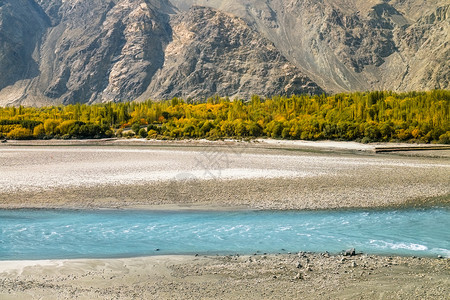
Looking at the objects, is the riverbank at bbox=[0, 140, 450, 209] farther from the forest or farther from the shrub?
the shrub

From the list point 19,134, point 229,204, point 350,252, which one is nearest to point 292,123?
point 19,134

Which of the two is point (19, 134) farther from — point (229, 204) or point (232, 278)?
point (232, 278)

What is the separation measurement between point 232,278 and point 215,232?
586 cm

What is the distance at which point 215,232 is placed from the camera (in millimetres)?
18906

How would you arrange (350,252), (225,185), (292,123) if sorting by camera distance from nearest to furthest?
(350,252) < (225,185) < (292,123)

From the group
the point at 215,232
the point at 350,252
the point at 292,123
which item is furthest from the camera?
the point at 292,123

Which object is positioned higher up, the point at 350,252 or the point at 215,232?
the point at 350,252

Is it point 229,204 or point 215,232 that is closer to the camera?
point 215,232

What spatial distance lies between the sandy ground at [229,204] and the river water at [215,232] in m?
1.29

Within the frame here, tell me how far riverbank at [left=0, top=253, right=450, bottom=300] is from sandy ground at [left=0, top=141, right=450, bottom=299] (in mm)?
30

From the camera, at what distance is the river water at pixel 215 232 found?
16.3 metres

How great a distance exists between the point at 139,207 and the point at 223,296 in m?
12.9

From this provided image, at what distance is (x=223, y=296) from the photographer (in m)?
11.9

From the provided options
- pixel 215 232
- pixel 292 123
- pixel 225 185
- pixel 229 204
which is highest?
pixel 292 123
